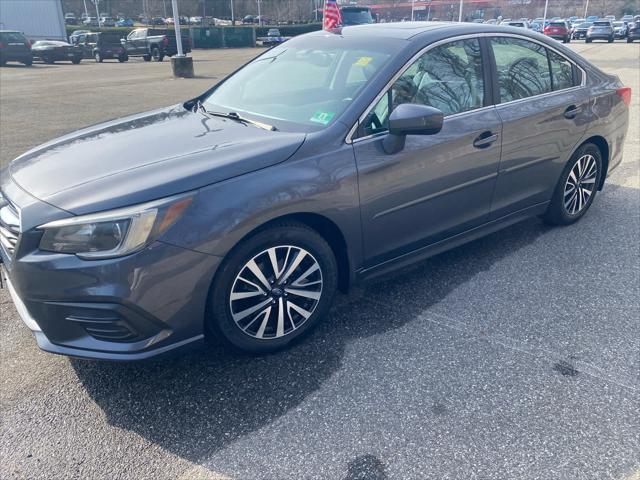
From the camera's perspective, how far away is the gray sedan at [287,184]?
91.3 inches

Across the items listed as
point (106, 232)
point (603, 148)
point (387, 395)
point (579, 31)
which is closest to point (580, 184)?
point (603, 148)

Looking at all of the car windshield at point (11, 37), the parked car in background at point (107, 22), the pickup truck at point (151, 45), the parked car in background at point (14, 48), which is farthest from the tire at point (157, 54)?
the parked car in background at point (107, 22)

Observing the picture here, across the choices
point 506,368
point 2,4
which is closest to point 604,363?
point 506,368

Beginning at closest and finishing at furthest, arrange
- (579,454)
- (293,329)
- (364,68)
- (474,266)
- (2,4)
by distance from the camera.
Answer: (579,454)
(293,329)
(364,68)
(474,266)
(2,4)

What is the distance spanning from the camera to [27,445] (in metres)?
2.32

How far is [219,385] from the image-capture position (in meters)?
2.66

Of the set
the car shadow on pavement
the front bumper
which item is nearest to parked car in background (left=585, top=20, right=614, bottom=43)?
the car shadow on pavement

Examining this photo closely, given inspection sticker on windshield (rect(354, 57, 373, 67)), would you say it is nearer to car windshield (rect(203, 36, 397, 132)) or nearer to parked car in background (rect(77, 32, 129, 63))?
car windshield (rect(203, 36, 397, 132))

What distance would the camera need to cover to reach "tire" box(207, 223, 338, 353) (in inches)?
102

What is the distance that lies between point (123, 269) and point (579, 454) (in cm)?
210

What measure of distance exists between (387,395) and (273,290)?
0.78 meters

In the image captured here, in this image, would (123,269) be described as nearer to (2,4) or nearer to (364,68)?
(364,68)

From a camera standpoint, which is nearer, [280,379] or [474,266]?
[280,379]

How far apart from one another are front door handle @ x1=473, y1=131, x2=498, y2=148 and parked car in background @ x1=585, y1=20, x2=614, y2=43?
40.8 m
